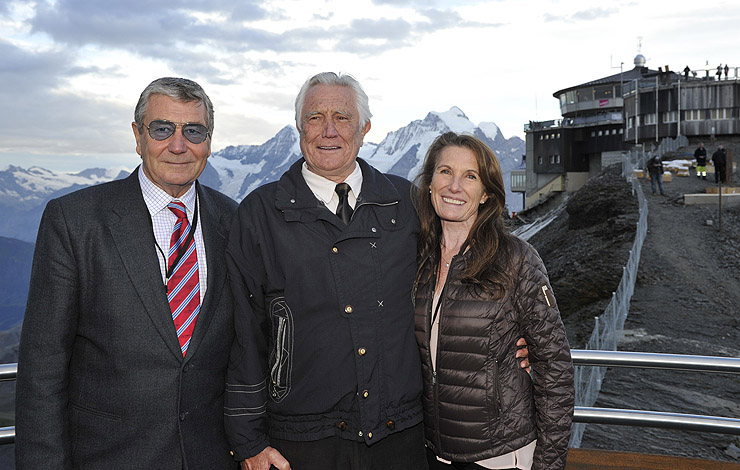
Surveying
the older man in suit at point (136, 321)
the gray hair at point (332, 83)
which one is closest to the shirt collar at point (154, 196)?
the older man in suit at point (136, 321)

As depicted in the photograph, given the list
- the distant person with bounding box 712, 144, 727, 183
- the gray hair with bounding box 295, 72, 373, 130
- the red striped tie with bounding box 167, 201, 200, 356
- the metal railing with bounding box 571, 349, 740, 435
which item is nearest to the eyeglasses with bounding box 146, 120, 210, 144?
the red striped tie with bounding box 167, 201, 200, 356

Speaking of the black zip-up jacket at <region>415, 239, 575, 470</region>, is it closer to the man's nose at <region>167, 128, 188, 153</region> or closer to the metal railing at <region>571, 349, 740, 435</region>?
the metal railing at <region>571, 349, 740, 435</region>

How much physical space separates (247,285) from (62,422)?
1.07 m

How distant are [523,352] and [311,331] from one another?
114 cm

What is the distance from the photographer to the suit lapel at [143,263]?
2.88 meters

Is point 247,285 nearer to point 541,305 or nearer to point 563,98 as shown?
point 541,305

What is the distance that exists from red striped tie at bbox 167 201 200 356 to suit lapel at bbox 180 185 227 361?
0.17 feet

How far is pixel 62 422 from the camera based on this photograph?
2.79m

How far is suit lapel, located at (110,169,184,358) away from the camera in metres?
2.88

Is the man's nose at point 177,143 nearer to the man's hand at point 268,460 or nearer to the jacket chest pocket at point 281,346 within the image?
the jacket chest pocket at point 281,346

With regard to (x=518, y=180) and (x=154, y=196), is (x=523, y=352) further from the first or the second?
(x=518, y=180)

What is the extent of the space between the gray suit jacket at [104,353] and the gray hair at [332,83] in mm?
1028

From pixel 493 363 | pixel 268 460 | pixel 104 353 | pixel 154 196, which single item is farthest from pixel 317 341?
pixel 154 196

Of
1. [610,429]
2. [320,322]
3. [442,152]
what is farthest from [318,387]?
[610,429]
